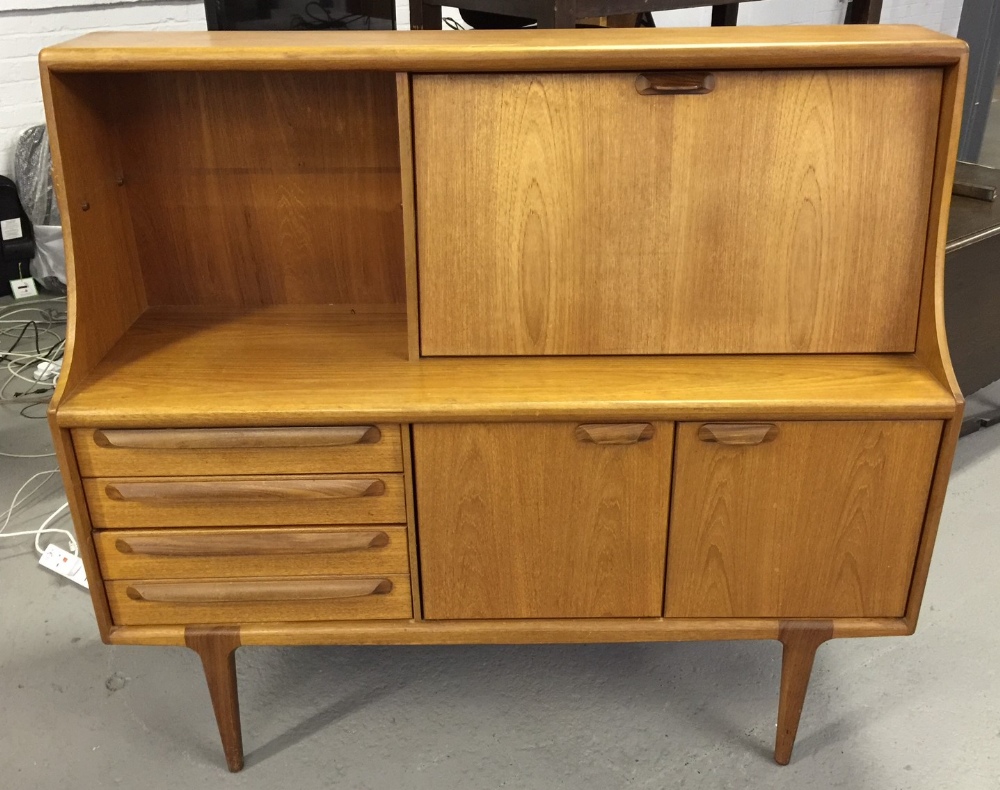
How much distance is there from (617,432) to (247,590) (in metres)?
0.60

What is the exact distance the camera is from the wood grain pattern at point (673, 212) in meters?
1.21

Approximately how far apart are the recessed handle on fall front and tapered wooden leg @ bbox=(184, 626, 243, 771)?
0.99 metres

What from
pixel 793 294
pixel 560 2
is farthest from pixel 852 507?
pixel 560 2

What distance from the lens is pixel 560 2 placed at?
5.00 ft

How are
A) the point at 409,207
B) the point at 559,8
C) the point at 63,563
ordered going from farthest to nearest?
1. the point at 63,563
2. the point at 559,8
3. the point at 409,207

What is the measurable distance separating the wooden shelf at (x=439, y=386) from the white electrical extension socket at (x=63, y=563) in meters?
0.75

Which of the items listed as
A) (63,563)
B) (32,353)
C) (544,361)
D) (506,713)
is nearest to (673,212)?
(544,361)

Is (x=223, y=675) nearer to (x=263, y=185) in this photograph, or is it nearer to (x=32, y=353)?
(x=263, y=185)

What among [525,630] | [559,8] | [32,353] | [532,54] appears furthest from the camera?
[32,353]

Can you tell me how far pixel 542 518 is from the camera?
1.30m

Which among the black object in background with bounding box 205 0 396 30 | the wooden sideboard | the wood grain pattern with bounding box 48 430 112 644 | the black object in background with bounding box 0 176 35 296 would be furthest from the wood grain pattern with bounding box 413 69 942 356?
the black object in background with bounding box 0 176 35 296

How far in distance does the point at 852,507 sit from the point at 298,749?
0.99m

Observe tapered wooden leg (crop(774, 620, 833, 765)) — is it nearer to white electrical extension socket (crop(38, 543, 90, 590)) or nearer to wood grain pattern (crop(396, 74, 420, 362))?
wood grain pattern (crop(396, 74, 420, 362))

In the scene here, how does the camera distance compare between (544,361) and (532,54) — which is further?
(544,361)
